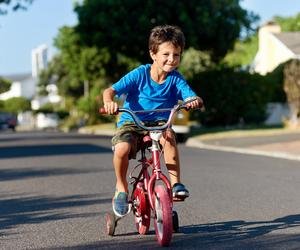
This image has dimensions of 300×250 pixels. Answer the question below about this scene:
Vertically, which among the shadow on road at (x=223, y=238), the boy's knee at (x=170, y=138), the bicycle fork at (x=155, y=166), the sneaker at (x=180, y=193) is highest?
the boy's knee at (x=170, y=138)

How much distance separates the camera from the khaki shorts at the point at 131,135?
594 centimetres

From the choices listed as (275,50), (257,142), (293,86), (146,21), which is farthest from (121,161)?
(275,50)

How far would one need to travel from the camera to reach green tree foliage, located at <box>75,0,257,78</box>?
1335 inches

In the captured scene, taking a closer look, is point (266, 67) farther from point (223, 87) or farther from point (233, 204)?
point (233, 204)

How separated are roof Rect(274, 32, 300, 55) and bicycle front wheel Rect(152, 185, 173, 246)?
4141 cm

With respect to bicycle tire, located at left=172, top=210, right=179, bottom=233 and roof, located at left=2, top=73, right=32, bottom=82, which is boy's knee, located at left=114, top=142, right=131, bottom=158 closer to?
bicycle tire, located at left=172, top=210, right=179, bottom=233

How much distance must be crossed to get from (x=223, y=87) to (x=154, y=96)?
2555cm

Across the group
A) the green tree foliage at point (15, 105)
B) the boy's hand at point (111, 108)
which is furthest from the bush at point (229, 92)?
the green tree foliage at point (15, 105)

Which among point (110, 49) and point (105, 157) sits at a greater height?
point (110, 49)

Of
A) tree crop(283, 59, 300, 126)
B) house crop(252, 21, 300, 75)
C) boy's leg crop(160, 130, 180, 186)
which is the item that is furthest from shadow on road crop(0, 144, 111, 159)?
house crop(252, 21, 300, 75)

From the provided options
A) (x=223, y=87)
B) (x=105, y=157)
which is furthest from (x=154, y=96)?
(x=223, y=87)

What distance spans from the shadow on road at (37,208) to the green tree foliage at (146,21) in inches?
972

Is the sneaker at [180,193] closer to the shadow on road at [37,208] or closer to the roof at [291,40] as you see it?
the shadow on road at [37,208]

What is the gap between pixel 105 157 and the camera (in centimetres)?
1686
